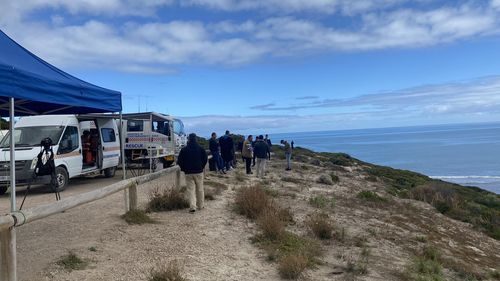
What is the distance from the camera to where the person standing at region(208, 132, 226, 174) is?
63.2 ft

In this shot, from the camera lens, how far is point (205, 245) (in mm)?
8023

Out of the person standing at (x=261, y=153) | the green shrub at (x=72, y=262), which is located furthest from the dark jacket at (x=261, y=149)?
the green shrub at (x=72, y=262)

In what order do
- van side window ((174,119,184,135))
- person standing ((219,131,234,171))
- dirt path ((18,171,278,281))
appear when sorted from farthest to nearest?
van side window ((174,119,184,135)), person standing ((219,131,234,171)), dirt path ((18,171,278,281))

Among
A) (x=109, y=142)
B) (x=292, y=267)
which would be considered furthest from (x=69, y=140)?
(x=292, y=267)

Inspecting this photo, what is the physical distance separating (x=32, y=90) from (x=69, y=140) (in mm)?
9250

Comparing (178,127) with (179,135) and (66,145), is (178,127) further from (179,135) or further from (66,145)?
(66,145)

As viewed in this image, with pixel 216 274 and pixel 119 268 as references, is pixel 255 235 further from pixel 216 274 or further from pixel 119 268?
pixel 119 268

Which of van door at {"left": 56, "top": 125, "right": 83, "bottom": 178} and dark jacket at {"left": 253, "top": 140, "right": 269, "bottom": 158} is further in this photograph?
dark jacket at {"left": 253, "top": 140, "right": 269, "bottom": 158}

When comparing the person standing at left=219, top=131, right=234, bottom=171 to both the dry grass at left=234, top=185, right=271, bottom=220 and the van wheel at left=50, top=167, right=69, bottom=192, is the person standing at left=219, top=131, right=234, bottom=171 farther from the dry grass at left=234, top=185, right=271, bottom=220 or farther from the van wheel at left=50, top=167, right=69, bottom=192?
the dry grass at left=234, top=185, right=271, bottom=220

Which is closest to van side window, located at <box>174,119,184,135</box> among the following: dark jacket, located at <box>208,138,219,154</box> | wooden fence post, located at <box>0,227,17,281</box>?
dark jacket, located at <box>208,138,219,154</box>

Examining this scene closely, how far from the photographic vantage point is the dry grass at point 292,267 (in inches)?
268

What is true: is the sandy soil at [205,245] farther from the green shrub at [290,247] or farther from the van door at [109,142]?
the van door at [109,142]

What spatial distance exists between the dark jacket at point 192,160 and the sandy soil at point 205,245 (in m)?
0.98

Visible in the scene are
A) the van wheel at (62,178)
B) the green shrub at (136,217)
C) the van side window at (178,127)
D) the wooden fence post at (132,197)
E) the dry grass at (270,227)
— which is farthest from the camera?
the van side window at (178,127)
